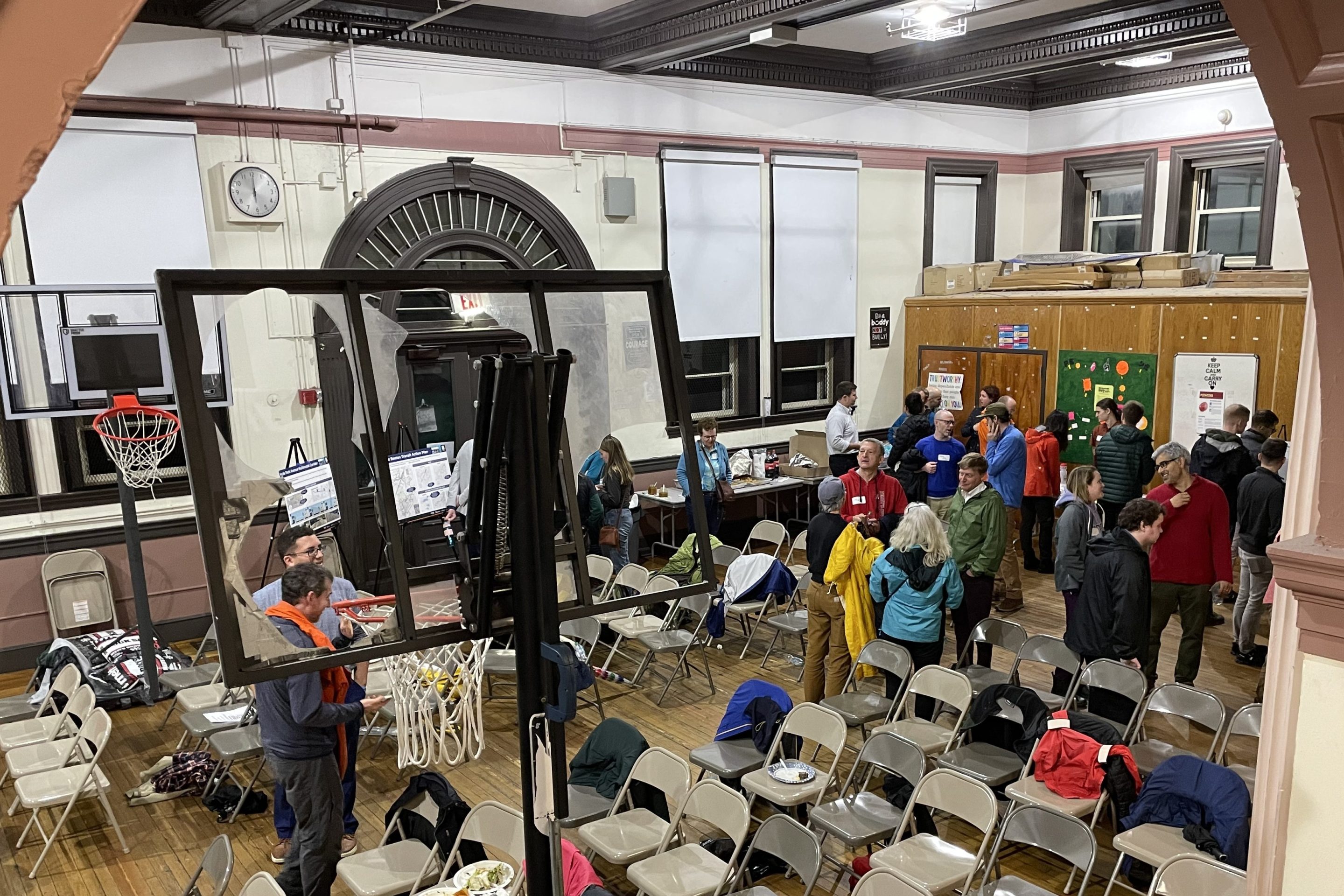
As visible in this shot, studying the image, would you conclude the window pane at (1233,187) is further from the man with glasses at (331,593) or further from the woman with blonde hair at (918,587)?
the man with glasses at (331,593)

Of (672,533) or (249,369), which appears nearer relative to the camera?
(249,369)

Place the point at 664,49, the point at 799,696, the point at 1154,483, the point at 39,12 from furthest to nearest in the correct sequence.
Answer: the point at 1154,483
the point at 664,49
the point at 799,696
the point at 39,12

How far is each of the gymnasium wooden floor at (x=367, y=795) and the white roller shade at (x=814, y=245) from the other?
469 centimetres

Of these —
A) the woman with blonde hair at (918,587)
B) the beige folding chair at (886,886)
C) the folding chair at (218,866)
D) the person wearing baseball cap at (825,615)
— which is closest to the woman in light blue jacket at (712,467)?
the person wearing baseball cap at (825,615)

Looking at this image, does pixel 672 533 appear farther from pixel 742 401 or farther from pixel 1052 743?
pixel 1052 743

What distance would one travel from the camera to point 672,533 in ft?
34.1

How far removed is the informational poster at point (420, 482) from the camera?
2.47m

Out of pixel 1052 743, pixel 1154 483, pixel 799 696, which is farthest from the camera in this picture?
pixel 1154 483

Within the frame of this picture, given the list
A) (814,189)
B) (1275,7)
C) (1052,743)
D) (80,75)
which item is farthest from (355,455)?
(814,189)

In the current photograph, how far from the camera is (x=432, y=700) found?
20.2ft

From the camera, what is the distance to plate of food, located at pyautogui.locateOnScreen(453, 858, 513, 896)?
164 inches

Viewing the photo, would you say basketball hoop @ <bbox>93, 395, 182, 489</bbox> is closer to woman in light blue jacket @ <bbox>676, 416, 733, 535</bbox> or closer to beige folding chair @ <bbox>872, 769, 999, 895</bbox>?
woman in light blue jacket @ <bbox>676, 416, 733, 535</bbox>

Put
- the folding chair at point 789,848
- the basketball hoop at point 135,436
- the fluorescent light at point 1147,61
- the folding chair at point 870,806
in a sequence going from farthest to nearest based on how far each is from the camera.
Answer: the fluorescent light at point 1147,61, the basketball hoop at point 135,436, the folding chair at point 870,806, the folding chair at point 789,848

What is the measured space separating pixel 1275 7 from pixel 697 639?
617 cm
